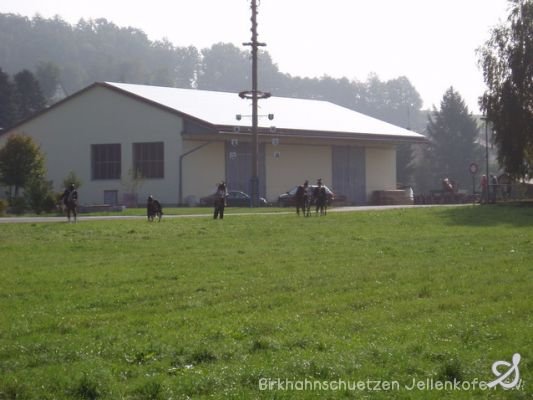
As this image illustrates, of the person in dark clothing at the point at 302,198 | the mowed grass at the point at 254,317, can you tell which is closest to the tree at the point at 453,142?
the person in dark clothing at the point at 302,198

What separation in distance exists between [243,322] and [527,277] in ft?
20.9

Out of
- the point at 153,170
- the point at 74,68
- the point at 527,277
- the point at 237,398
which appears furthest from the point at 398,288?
the point at 74,68

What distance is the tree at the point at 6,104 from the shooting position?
3935 inches

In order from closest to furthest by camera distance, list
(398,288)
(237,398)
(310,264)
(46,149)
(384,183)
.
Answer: (237,398) → (398,288) → (310,264) → (46,149) → (384,183)

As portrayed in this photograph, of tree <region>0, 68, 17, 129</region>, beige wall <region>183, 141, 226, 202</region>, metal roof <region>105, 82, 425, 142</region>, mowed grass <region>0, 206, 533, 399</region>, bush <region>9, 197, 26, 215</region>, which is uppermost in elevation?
tree <region>0, 68, 17, 129</region>

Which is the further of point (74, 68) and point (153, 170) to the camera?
point (74, 68)

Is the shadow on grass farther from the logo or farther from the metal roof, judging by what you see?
the metal roof

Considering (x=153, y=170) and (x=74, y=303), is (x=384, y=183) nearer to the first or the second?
(x=153, y=170)

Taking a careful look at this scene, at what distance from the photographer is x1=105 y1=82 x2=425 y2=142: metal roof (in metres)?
66.9

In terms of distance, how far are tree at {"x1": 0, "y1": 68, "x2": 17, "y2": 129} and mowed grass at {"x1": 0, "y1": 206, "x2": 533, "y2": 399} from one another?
7977 cm

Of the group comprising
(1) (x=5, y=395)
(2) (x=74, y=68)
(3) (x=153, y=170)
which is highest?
(2) (x=74, y=68)

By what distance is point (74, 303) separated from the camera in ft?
44.9

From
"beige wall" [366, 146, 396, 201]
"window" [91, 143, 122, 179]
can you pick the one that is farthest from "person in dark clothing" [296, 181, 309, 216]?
"beige wall" [366, 146, 396, 201]

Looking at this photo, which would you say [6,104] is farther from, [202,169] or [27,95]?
[202,169]
